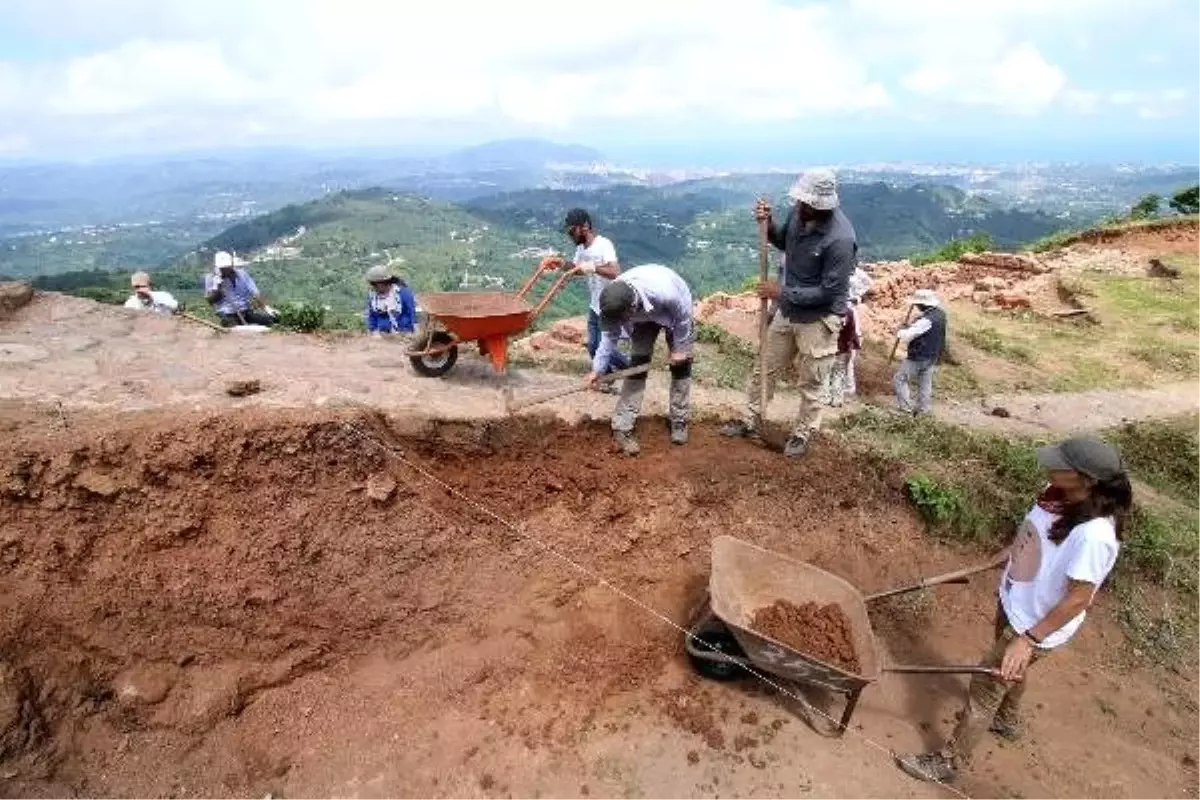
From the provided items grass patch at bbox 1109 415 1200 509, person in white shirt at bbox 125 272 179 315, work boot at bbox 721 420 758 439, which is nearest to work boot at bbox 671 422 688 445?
work boot at bbox 721 420 758 439

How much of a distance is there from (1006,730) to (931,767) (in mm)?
781

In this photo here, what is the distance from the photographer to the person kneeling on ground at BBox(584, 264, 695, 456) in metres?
5.79

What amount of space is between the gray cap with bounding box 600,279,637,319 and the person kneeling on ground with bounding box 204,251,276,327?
5.50 m

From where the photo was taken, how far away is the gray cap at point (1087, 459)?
345cm

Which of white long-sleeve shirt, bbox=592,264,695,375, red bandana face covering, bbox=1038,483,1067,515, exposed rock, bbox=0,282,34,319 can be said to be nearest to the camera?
red bandana face covering, bbox=1038,483,1067,515

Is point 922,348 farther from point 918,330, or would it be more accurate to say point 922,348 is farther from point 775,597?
point 775,597

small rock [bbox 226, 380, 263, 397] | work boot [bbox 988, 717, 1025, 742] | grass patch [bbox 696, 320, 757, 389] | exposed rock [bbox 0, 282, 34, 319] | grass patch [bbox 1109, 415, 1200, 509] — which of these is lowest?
work boot [bbox 988, 717, 1025, 742]

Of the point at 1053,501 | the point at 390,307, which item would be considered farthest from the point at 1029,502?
the point at 390,307

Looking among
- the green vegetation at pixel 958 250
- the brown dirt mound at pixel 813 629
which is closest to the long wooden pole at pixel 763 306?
the brown dirt mound at pixel 813 629

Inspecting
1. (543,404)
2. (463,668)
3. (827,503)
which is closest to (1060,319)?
(827,503)

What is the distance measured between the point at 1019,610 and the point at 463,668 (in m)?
3.84

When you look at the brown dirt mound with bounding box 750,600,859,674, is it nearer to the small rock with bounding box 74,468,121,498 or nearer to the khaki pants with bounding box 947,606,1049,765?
the khaki pants with bounding box 947,606,1049,765

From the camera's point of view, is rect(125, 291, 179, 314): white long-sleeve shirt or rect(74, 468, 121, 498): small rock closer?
rect(74, 468, 121, 498): small rock

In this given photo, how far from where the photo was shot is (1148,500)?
24.4 ft
